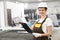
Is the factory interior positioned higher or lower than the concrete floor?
higher

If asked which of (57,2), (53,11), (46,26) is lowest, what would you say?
(46,26)

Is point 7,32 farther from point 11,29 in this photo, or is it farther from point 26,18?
point 26,18

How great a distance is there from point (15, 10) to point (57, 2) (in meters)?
0.83

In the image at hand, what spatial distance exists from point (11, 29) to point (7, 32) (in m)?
0.11

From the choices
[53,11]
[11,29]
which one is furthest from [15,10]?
[53,11]

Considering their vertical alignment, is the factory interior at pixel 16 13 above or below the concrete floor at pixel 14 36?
above

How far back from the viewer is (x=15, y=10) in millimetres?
2611

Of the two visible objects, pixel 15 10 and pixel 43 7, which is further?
pixel 15 10

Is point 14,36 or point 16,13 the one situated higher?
point 16,13

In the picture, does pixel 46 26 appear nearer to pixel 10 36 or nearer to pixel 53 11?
pixel 53 11

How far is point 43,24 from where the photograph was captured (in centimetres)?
139

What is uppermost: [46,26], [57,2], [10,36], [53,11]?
[57,2]

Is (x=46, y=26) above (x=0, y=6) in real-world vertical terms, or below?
below

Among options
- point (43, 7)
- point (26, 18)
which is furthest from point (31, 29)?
point (26, 18)
